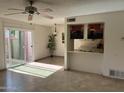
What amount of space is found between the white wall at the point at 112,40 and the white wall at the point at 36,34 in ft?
11.9

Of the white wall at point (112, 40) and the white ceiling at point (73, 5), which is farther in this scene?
the white wall at point (112, 40)

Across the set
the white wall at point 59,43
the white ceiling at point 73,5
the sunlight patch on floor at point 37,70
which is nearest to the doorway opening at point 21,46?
the sunlight patch on floor at point 37,70

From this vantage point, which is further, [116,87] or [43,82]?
[43,82]

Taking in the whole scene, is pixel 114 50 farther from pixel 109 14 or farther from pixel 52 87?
pixel 52 87

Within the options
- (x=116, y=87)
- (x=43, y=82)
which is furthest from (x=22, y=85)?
(x=116, y=87)

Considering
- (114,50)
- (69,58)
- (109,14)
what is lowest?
(69,58)

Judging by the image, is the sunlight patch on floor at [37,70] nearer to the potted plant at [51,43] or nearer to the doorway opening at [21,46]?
the doorway opening at [21,46]

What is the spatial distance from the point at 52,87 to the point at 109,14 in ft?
10.1

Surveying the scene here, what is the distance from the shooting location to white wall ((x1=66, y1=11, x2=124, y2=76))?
3854 mm

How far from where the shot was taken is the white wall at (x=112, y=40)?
3854mm

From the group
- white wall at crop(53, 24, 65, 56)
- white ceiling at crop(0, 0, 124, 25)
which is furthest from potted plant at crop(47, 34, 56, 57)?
white ceiling at crop(0, 0, 124, 25)

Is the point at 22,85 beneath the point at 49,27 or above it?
beneath

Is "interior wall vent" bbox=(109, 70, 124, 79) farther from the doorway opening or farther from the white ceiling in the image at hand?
the doorway opening

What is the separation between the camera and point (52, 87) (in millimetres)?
3326
